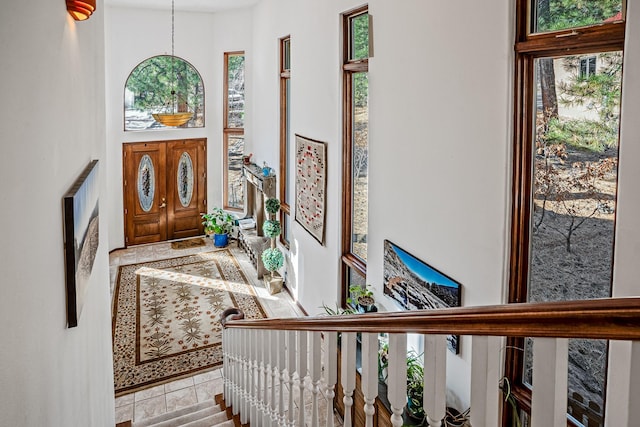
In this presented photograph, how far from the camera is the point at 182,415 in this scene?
14.3 feet

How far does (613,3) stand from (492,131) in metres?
0.89

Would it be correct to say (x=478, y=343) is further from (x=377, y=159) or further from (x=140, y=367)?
(x=140, y=367)

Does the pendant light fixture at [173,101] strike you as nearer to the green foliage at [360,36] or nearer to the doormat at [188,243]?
the doormat at [188,243]

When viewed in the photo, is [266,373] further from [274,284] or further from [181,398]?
[274,284]

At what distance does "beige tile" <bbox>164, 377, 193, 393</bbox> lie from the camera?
539cm

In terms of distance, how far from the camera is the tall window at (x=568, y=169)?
94.5 inches

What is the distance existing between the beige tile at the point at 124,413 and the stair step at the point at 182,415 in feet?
1.94

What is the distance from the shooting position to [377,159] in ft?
14.9

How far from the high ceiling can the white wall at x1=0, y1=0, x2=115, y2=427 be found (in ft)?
23.0

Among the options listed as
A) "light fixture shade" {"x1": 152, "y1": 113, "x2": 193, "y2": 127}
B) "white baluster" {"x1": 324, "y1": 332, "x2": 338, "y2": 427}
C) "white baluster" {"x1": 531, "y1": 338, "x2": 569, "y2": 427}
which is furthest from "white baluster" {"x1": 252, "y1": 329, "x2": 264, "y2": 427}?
"light fixture shade" {"x1": 152, "y1": 113, "x2": 193, "y2": 127}

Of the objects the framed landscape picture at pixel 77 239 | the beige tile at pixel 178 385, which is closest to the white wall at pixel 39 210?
the framed landscape picture at pixel 77 239

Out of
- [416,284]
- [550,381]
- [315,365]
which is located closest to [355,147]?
[416,284]

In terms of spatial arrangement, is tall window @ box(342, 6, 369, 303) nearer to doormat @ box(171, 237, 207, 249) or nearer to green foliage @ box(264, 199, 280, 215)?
green foliage @ box(264, 199, 280, 215)

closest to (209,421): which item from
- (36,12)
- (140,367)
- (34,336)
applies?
(140,367)
